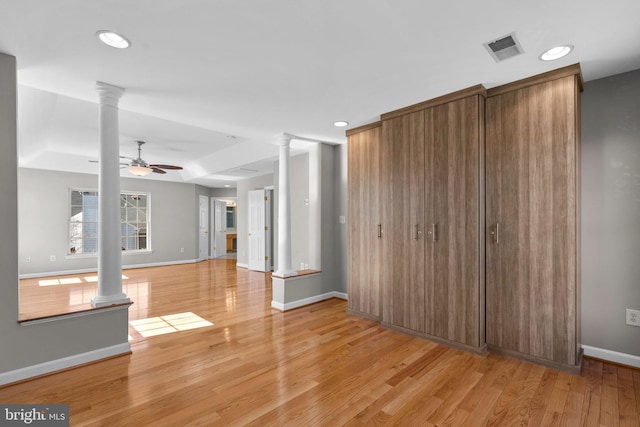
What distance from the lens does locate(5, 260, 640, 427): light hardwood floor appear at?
197 cm

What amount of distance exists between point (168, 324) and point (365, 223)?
9.19 feet

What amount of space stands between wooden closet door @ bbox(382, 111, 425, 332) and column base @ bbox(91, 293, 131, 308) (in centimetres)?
275

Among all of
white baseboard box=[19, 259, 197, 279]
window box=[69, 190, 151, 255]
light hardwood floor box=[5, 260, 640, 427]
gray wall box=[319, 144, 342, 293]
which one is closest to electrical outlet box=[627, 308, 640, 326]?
light hardwood floor box=[5, 260, 640, 427]

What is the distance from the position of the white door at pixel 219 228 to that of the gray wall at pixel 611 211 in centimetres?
959

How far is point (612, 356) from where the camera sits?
263 cm

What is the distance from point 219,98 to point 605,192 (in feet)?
12.1

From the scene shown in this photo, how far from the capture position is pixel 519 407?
2064 millimetres

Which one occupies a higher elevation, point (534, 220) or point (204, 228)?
point (534, 220)

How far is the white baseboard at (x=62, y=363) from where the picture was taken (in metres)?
2.34

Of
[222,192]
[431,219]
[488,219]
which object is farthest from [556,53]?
[222,192]

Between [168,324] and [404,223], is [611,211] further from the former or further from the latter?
[168,324]

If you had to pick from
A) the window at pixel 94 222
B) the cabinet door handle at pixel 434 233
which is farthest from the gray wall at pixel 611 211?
the window at pixel 94 222

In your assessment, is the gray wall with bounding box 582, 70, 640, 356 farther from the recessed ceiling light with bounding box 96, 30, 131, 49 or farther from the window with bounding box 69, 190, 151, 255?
the window with bounding box 69, 190, 151, 255

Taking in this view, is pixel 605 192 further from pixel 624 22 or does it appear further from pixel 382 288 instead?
pixel 382 288
